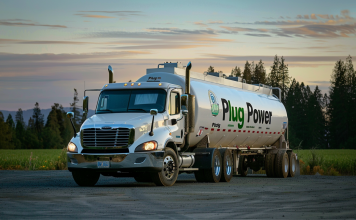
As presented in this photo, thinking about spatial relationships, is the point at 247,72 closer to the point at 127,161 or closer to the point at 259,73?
the point at 259,73

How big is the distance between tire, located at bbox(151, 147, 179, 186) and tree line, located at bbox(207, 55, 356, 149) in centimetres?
12054

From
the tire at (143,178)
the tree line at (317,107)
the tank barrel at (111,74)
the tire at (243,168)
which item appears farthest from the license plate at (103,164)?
the tree line at (317,107)

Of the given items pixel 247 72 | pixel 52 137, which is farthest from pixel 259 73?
pixel 52 137

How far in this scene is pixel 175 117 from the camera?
64.0 feet

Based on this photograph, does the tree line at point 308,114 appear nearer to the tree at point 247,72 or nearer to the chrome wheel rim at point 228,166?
the tree at point 247,72

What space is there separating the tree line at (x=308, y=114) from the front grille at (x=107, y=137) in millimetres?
122628

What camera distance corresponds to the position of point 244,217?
424 inches

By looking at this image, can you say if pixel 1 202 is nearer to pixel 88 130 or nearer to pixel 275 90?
pixel 88 130

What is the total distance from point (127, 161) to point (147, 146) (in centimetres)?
78

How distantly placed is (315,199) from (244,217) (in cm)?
408

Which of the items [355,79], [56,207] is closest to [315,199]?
[56,207]

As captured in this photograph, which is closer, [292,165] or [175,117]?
[175,117]

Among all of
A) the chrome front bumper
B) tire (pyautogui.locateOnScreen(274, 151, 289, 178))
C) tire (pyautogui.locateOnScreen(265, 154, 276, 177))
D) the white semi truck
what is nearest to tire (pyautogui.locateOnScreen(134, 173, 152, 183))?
the white semi truck

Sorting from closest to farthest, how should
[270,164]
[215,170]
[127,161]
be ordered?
[127,161]
[215,170]
[270,164]
